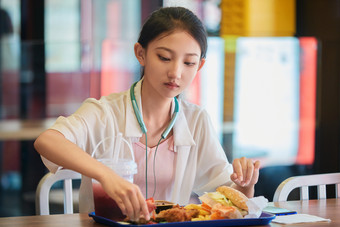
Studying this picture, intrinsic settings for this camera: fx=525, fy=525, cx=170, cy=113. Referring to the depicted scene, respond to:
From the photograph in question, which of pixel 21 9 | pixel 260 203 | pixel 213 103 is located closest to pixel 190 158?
pixel 260 203

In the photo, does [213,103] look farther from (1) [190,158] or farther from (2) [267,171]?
(1) [190,158]

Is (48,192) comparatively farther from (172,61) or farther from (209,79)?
(209,79)

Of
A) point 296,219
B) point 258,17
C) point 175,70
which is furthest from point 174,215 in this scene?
point 258,17

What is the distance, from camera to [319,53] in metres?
3.57

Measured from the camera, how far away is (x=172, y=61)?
153 centimetres

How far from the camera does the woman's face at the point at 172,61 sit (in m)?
1.53

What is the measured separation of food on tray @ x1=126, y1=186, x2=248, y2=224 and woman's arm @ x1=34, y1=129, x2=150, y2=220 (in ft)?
0.20

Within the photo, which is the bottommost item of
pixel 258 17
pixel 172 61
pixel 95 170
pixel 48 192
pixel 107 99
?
pixel 48 192

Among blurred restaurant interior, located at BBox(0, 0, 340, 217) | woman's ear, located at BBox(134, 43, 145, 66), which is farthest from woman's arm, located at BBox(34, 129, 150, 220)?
blurred restaurant interior, located at BBox(0, 0, 340, 217)

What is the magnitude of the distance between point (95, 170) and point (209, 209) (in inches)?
11.6

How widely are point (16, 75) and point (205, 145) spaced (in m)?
1.74

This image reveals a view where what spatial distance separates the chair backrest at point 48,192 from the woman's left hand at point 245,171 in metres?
0.50

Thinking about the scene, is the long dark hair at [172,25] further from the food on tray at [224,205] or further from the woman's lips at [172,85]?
the food on tray at [224,205]

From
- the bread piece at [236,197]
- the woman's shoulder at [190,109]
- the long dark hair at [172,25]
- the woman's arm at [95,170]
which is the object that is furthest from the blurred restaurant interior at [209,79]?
the bread piece at [236,197]
